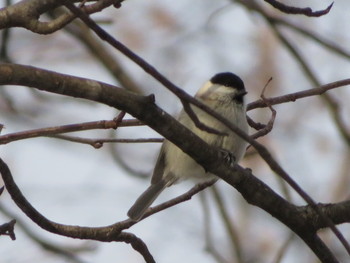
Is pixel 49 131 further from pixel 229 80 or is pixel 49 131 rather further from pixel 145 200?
pixel 229 80

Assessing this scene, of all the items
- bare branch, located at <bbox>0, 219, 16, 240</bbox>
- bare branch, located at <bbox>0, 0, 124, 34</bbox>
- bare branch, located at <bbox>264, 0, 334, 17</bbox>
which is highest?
bare branch, located at <bbox>264, 0, 334, 17</bbox>

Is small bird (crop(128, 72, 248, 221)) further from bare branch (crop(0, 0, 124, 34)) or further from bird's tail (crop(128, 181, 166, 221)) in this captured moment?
bare branch (crop(0, 0, 124, 34))

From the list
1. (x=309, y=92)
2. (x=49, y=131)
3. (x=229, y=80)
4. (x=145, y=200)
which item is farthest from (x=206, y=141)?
(x=49, y=131)

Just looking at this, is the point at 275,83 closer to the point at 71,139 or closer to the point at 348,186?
the point at 348,186

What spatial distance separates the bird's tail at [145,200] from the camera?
3084 mm

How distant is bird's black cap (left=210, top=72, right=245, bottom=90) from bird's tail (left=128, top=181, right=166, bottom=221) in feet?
1.95

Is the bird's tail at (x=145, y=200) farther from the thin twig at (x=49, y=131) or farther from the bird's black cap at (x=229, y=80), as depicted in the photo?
the thin twig at (x=49, y=131)

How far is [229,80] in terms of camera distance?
3701 mm

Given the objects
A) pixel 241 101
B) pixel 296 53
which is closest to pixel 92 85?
pixel 241 101

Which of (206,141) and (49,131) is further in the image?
(206,141)

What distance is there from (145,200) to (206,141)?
1.22 feet

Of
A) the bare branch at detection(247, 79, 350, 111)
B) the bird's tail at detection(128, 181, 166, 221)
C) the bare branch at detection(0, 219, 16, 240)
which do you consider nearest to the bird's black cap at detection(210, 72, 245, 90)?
the bird's tail at detection(128, 181, 166, 221)

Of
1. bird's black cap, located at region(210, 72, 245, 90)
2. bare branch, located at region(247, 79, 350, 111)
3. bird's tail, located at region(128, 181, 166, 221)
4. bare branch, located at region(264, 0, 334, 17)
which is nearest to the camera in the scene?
bare branch, located at region(264, 0, 334, 17)

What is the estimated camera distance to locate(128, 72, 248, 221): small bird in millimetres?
3201
